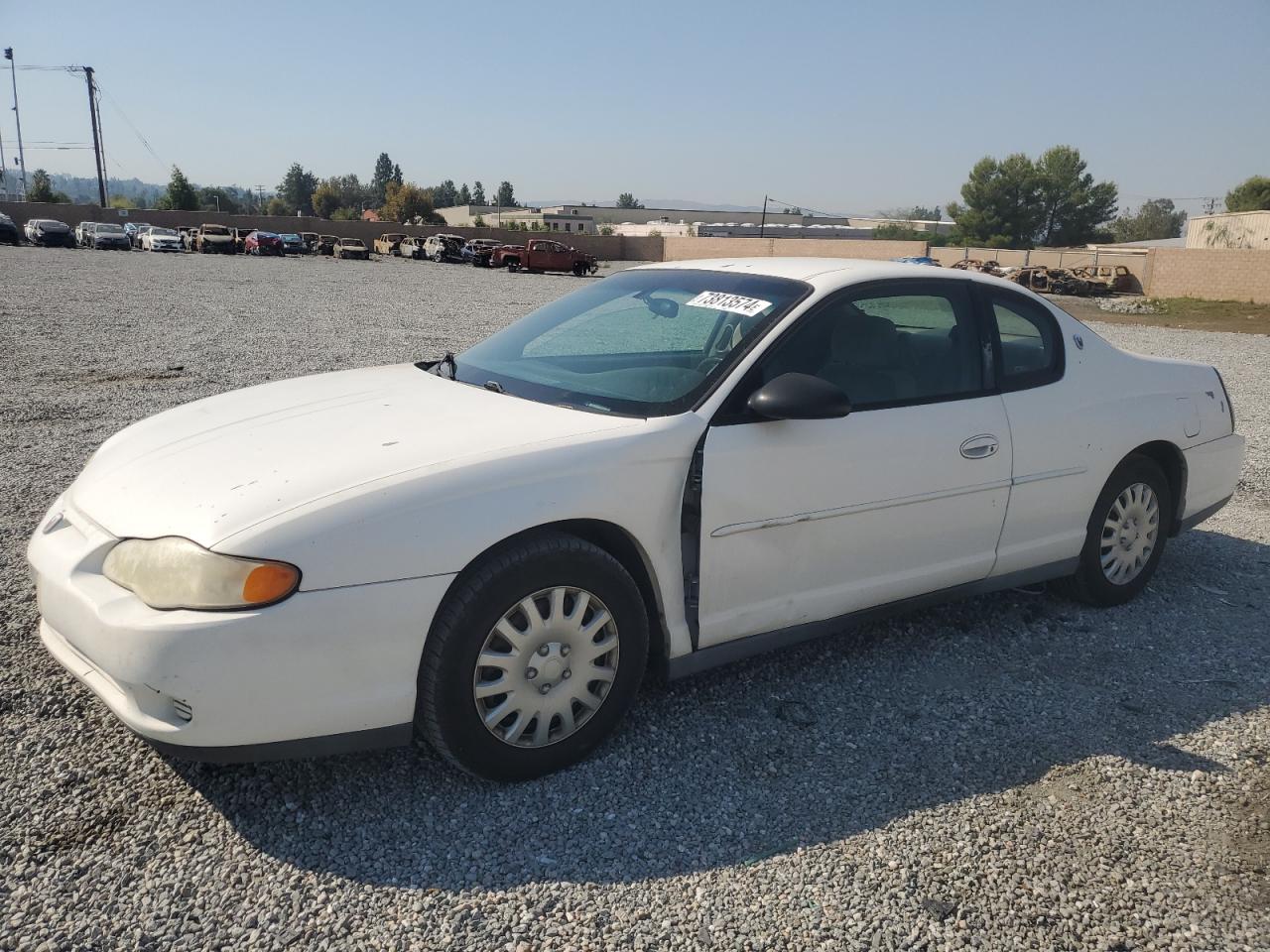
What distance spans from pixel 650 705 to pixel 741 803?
26.4 inches

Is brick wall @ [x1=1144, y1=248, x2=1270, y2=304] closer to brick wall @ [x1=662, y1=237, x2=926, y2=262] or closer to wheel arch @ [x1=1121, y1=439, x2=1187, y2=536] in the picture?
brick wall @ [x1=662, y1=237, x2=926, y2=262]

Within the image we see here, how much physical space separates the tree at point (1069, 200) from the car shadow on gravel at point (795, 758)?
3988 inches

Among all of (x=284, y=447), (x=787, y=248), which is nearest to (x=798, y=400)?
(x=284, y=447)

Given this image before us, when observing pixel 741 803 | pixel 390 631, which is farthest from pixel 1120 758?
pixel 390 631

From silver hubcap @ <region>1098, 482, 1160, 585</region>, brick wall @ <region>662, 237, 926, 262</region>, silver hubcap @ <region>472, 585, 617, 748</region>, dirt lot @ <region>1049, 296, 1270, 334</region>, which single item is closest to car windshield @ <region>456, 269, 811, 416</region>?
silver hubcap @ <region>472, 585, 617, 748</region>

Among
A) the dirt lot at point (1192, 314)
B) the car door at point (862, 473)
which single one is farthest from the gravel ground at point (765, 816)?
the dirt lot at point (1192, 314)

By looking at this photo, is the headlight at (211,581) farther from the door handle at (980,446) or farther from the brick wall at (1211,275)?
the brick wall at (1211,275)

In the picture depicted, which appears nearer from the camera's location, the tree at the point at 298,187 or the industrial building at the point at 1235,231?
the industrial building at the point at 1235,231

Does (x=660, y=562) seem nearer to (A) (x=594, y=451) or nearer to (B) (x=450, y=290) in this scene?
(A) (x=594, y=451)

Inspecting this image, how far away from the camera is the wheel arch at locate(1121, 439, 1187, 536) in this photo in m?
4.67

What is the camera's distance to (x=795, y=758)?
3285 mm

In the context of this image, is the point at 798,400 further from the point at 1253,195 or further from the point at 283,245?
the point at 1253,195

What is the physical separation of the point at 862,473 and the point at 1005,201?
101700 mm

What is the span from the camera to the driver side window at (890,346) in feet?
11.8
